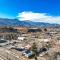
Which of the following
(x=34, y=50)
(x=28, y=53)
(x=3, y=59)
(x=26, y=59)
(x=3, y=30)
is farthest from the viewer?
(x=3, y=30)

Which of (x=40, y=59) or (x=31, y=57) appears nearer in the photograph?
(x=40, y=59)

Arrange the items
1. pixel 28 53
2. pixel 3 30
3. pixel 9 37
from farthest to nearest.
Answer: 1. pixel 3 30
2. pixel 9 37
3. pixel 28 53

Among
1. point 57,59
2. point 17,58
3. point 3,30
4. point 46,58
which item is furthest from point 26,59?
point 3,30

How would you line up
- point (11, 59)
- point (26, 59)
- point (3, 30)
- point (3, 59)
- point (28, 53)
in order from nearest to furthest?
point (3, 59), point (11, 59), point (26, 59), point (28, 53), point (3, 30)

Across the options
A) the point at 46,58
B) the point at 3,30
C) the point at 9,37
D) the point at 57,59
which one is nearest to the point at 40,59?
the point at 46,58

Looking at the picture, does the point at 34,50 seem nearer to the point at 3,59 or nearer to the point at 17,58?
the point at 17,58

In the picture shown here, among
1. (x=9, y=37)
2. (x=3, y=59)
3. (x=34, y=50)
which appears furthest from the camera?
(x=9, y=37)

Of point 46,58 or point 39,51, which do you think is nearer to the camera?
point 46,58

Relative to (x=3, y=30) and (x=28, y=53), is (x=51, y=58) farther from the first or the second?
(x=3, y=30)
